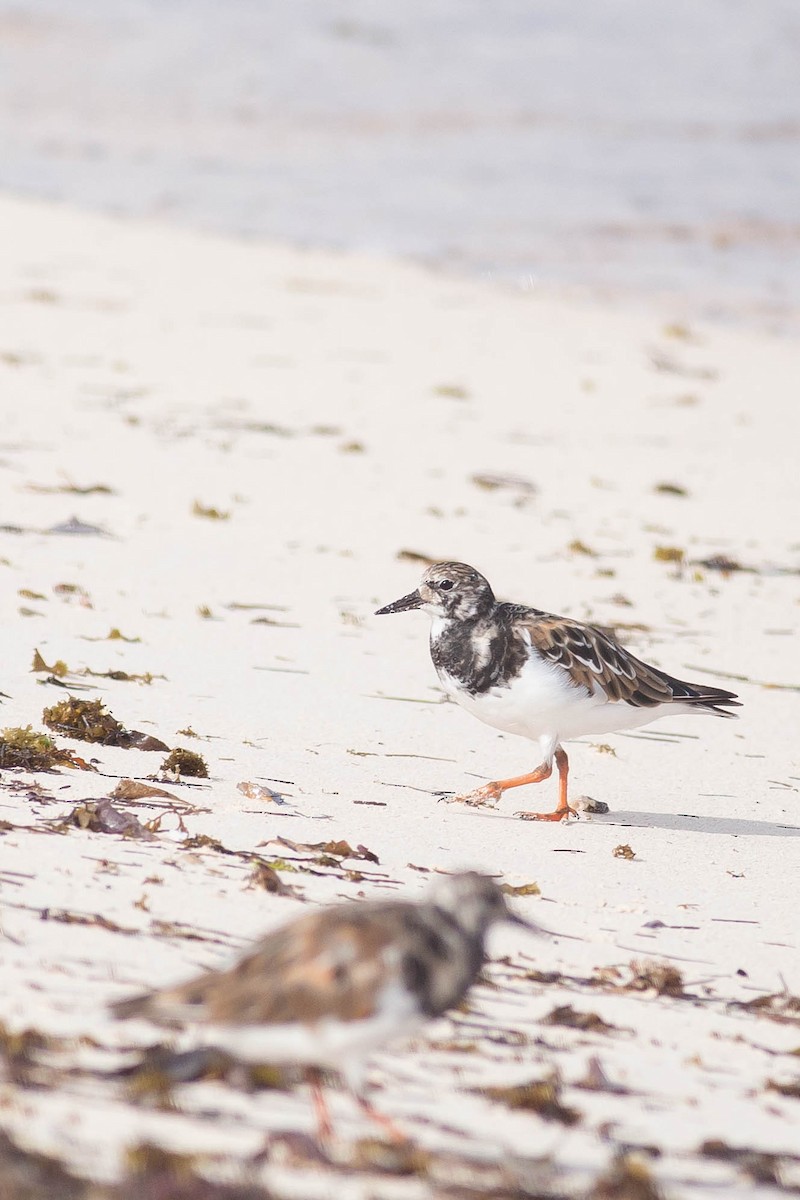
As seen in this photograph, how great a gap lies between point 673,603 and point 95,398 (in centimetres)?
316

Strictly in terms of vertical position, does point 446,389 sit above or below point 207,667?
above

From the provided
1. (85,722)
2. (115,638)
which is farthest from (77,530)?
(85,722)

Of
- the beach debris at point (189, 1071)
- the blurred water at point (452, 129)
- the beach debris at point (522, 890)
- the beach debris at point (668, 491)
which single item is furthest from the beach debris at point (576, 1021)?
the blurred water at point (452, 129)

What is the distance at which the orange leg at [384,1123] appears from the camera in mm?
2348

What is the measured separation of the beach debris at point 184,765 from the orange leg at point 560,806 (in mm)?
846

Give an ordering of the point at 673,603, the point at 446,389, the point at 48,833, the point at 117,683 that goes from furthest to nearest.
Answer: the point at 446,389
the point at 673,603
the point at 117,683
the point at 48,833

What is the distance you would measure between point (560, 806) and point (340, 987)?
218 centimetres

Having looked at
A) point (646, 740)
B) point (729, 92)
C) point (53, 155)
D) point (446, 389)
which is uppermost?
point (729, 92)

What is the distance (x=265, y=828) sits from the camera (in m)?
3.77

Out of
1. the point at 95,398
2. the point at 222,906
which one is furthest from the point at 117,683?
the point at 95,398

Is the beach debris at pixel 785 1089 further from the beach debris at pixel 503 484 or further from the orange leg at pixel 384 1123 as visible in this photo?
the beach debris at pixel 503 484

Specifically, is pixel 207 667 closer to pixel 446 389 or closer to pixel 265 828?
pixel 265 828

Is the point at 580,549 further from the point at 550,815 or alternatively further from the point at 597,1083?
the point at 597,1083

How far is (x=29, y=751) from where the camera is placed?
3918 mm
